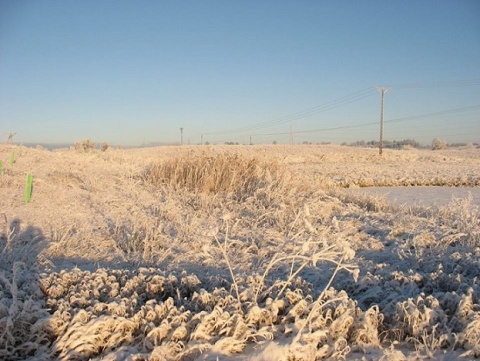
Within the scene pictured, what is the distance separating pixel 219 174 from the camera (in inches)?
332

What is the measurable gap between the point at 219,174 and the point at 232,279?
5.02m

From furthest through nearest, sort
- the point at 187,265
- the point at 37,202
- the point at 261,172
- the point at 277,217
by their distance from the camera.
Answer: the point at 261,172 → the point at 37,202 → the point at 277,217 → the point at 187,265

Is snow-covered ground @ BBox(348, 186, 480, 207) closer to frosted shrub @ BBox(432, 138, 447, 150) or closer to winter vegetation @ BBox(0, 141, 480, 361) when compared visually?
winter vegetation @ BBox(0, 141, 480, 361)

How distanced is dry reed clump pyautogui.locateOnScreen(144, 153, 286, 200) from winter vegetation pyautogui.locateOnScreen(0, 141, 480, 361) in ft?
1.05

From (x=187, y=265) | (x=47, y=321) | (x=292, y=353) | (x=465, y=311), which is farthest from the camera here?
(x=187, y=265)

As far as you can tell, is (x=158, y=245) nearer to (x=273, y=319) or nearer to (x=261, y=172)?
(x=273, y=319)

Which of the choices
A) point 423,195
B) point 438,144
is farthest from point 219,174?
point 438,144

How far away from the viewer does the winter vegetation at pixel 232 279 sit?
8.14 feet

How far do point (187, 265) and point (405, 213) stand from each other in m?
4.36

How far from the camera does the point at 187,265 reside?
4.25m

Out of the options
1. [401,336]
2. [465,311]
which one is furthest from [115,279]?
[465,311]

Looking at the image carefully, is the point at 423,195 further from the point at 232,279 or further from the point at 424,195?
the point at 232,279

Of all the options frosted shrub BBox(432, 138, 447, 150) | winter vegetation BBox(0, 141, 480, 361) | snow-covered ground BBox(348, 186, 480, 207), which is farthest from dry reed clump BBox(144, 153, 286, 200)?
frosted shrub BBox(432, 138, 447, 150)

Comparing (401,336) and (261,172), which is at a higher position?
(261,172)
